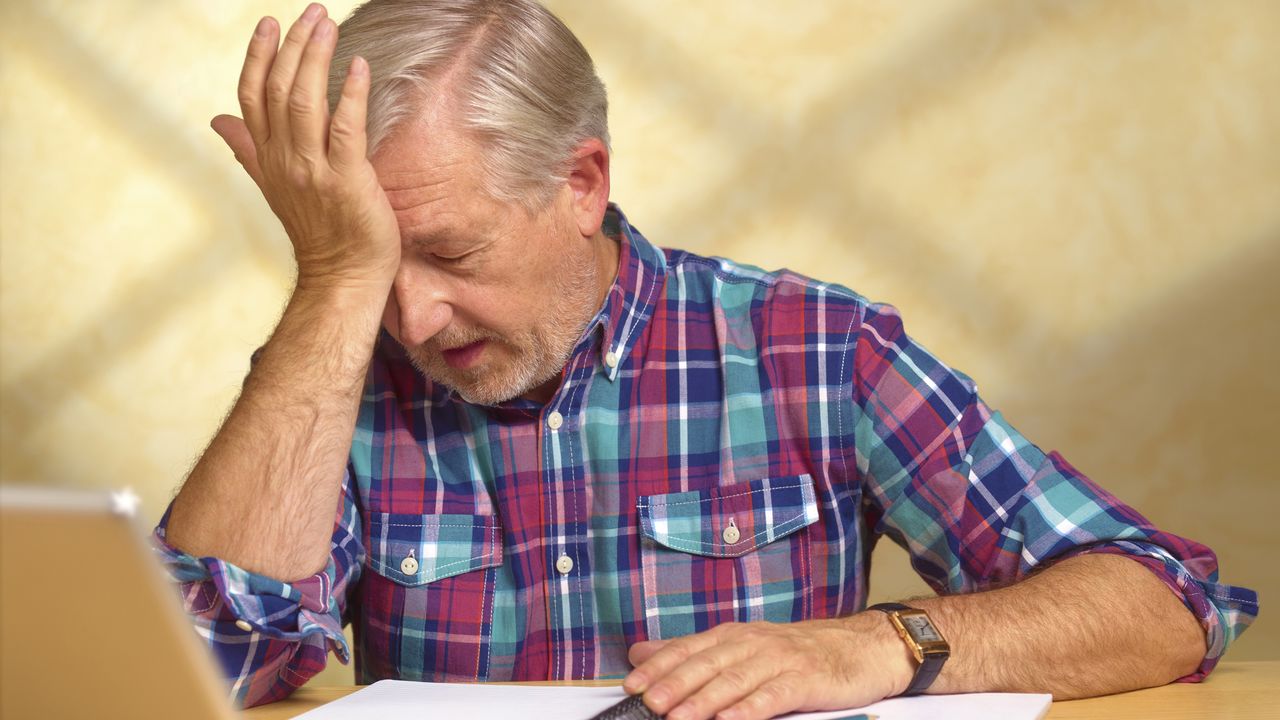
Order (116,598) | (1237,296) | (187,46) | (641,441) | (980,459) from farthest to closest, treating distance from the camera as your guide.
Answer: (187,46) → (1237,296) → (641,441) → (980,459) → (116,598)

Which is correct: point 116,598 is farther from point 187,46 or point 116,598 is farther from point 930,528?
point 187,46

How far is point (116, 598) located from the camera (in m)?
0.44

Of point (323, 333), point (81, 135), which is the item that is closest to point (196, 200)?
point (81, 135)

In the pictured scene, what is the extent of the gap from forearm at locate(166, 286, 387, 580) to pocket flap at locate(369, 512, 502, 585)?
0.14m

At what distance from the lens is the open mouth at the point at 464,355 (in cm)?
151

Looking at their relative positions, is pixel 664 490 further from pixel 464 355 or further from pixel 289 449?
pixel 289 449

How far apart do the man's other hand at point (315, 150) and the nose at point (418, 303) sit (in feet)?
0.16

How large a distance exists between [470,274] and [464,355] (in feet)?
0.34

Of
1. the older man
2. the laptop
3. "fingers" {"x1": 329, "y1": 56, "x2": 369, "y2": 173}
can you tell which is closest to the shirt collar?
the older man

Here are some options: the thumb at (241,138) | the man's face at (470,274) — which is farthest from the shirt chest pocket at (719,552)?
the thumb at (241,138)

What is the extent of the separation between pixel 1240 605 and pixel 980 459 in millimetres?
294

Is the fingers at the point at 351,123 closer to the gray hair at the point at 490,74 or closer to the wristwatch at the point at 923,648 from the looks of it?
the gray hair at the point at 490,74

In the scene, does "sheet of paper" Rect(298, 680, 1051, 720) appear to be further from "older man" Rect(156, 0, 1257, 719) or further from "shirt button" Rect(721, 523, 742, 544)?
"shirt button" Rect(721, 523, 742, 544)

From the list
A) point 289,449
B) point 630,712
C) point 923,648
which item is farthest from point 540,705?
point 289,449
